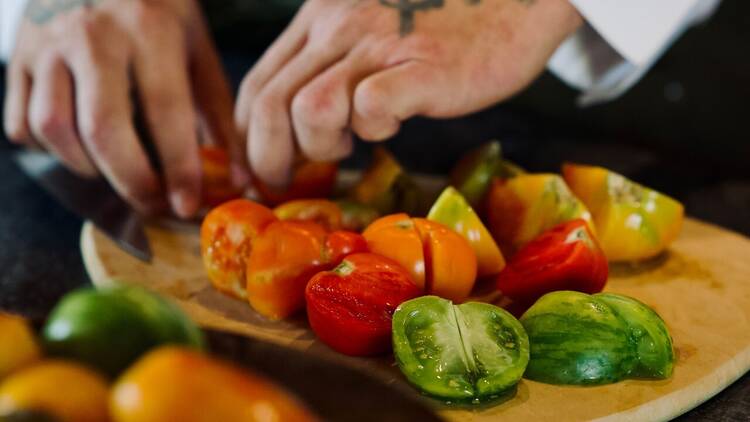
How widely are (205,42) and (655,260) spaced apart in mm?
778

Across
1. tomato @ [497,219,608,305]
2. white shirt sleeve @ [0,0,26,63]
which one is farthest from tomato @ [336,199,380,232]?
white shirt sleeve @ [0,0,26,63]

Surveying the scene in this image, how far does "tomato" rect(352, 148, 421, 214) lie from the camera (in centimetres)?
116

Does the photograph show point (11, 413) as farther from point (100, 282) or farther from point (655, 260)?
point (655, 260)

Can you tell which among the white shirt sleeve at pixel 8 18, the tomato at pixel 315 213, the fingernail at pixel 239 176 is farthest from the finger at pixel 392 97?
the white shirt sleeve at pixel 8 18

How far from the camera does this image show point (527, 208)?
42.1 inches

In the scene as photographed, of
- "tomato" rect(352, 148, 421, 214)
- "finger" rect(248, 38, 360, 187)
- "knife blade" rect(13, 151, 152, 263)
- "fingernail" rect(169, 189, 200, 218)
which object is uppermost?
"finger" rect(248, 38, 360, 187)

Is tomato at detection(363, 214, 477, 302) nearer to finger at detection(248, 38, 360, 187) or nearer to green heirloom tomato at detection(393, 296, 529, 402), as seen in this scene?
green heirloom tomato at detection(393, 296, 529, 402)

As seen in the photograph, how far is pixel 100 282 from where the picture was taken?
1.03 metres

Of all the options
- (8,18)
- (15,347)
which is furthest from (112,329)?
(8,18)

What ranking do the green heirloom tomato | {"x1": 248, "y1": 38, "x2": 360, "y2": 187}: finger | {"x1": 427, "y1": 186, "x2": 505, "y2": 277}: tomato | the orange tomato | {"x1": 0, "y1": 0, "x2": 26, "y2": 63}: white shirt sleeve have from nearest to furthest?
1. the green heirloom tomato
2. the orange tomato
3. {"x1": 427, "y1": 186, "x2": 505, "y2": 277}: tomato
4. {"x1": 248, "y1": 38, "x2": 360, "y2": 187}: finger
5. {"x1": 0, "y1": 0, "x2": 26, "y2": 63}: white shirt sleeve

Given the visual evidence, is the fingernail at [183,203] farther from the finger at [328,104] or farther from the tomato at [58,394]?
the tomato at [58,394]

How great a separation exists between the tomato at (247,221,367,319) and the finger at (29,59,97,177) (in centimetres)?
45

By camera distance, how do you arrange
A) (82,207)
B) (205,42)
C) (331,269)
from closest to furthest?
1. (331,269)
2. (82,207)
3. (205,42)

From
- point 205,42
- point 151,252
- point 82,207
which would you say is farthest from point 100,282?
point 205,42
